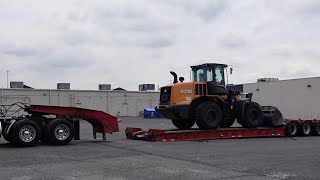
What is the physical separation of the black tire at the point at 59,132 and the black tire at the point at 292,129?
10.8m

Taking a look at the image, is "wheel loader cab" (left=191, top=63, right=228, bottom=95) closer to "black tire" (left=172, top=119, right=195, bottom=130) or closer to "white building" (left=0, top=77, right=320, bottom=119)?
"black tire" (left=172, top=119, right=195, bottom=130)

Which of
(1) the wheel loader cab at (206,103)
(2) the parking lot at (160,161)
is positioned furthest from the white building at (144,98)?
(2) the parking lot at (160,161)

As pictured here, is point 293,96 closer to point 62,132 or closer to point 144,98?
point 144,98

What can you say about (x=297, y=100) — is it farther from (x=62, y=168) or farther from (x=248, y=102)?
(x=62, y=168)

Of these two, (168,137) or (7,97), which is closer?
(168,137)

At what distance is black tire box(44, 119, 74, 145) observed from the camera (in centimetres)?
1698

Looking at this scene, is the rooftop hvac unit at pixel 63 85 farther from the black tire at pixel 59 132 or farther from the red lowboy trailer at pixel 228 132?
the black tire at pixel 59 132

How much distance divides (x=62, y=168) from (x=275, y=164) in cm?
564

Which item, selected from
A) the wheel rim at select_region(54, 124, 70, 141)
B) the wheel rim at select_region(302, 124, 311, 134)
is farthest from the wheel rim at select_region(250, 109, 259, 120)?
the wheel rim at select_region(54, 124, 70, 141)

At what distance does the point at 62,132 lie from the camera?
17297mm

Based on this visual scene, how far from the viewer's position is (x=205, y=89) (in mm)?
20922

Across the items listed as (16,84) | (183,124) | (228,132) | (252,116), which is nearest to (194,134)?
(228,132)

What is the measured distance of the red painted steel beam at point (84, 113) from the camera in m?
17.3

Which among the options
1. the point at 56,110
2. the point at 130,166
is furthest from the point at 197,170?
the point at 56,110
